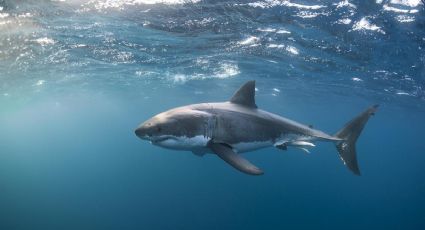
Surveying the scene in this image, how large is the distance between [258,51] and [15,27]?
13.1 metres

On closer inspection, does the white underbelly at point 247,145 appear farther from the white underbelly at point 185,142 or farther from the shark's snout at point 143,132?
the shark's snout at point 143,132

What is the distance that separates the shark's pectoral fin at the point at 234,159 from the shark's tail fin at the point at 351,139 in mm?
4393

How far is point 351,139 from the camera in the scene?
8.91 meters

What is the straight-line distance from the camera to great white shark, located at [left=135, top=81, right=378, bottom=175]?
5.59 meters

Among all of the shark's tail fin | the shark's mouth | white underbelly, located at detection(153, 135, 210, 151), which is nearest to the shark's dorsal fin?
white underbelly, located at detection(153, 135, 210, 151)

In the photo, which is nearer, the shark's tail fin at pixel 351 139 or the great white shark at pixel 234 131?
the great white shark at pixel 234 131

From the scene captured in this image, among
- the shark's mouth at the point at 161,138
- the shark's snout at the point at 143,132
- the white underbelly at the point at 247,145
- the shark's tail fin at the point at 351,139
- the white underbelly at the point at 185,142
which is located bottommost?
the shark's tail fin at the point at 351,139

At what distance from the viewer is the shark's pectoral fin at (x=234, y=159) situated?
4.71 meters

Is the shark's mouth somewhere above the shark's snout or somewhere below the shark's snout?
below

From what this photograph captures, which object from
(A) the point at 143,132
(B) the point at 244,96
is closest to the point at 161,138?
(A) the point at 143,132

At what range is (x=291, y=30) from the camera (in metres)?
15.0

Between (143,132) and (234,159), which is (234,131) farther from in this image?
(143,132)

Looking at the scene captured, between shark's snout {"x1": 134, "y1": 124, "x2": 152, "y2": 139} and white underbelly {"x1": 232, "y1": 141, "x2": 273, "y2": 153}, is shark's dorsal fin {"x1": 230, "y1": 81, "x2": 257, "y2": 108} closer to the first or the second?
white underbelly {"x1": 232, "y1": 141, "x2": 273, "y2": 153}

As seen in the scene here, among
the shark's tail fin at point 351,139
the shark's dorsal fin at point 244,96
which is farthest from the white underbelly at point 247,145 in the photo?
the shark's tail fin at point 351,139
